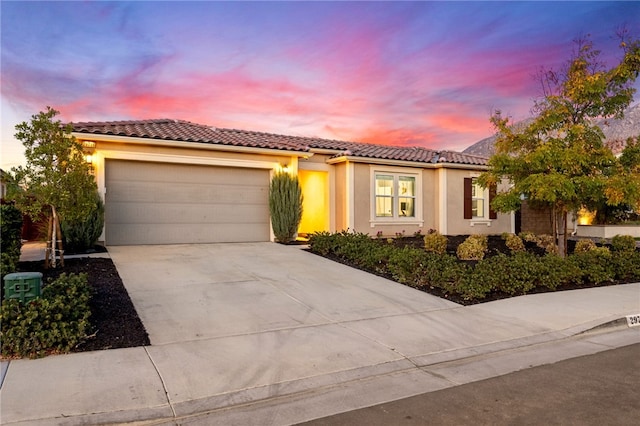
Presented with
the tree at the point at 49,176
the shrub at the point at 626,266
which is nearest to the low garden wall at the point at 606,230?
the shrub at the point at 626,266

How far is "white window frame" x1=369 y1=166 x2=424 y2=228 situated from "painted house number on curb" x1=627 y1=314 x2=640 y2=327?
933 centimetres

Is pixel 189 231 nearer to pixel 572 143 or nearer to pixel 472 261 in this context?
pixel 472 261

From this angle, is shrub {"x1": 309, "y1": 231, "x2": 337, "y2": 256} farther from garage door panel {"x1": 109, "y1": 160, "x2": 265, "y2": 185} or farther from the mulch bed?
garage door panel {"x1": 109, "y1": 160, "x2": 265, "y2": 185}

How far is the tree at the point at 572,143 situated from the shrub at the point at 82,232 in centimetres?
997

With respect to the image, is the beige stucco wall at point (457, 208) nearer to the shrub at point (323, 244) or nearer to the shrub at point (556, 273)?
the shrub at point (323, 244)

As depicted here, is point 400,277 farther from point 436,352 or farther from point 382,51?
point 382,51

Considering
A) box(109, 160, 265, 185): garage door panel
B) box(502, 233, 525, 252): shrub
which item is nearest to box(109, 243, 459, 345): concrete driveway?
box(109, 160, 265, 185): garage door panel

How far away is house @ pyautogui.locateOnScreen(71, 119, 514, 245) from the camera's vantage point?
40.2 ft

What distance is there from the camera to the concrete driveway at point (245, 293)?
6.31 meters

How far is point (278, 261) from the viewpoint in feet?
35.6

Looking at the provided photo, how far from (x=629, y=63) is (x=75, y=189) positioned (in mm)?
12755

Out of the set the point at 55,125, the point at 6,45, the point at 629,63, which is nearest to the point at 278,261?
the point at 55,125

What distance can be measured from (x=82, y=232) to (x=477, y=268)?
9196 millimetres

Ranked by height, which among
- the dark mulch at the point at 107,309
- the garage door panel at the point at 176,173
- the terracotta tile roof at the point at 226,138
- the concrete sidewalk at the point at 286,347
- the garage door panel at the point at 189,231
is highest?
the terracotta tile roof at the point at 226,138
